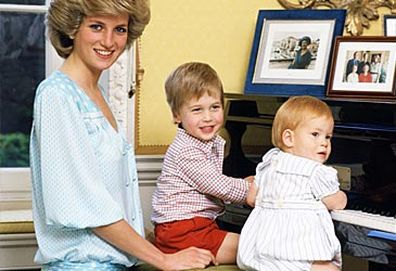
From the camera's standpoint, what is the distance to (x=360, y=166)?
242 cm

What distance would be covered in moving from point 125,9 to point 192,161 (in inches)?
19.5

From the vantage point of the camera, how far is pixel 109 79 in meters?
2.98

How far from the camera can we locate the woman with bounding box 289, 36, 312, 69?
2.89 meters

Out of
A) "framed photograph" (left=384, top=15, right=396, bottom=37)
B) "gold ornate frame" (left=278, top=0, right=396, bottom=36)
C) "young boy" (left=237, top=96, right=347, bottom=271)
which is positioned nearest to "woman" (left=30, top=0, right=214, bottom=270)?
"young boy" (left=237, top=96, right=347, bottom=271)

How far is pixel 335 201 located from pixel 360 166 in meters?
0.30

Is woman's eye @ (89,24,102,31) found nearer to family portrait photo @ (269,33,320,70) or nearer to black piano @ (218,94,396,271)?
black piano @ (218,94,396,271)

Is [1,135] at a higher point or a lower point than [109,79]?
lower

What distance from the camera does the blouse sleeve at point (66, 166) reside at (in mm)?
1995

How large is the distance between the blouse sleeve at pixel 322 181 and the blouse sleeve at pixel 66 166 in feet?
1.76

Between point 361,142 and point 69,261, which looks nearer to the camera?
point 69,261

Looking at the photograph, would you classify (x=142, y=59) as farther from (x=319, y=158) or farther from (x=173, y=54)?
(x=319, y=158)

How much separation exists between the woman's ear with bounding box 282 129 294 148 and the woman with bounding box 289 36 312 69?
806mm

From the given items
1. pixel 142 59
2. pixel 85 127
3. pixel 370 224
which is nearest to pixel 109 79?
pixel 142 59

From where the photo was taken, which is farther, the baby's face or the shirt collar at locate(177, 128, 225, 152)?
the shirt collar at locate(177, 128, 225, 152)
